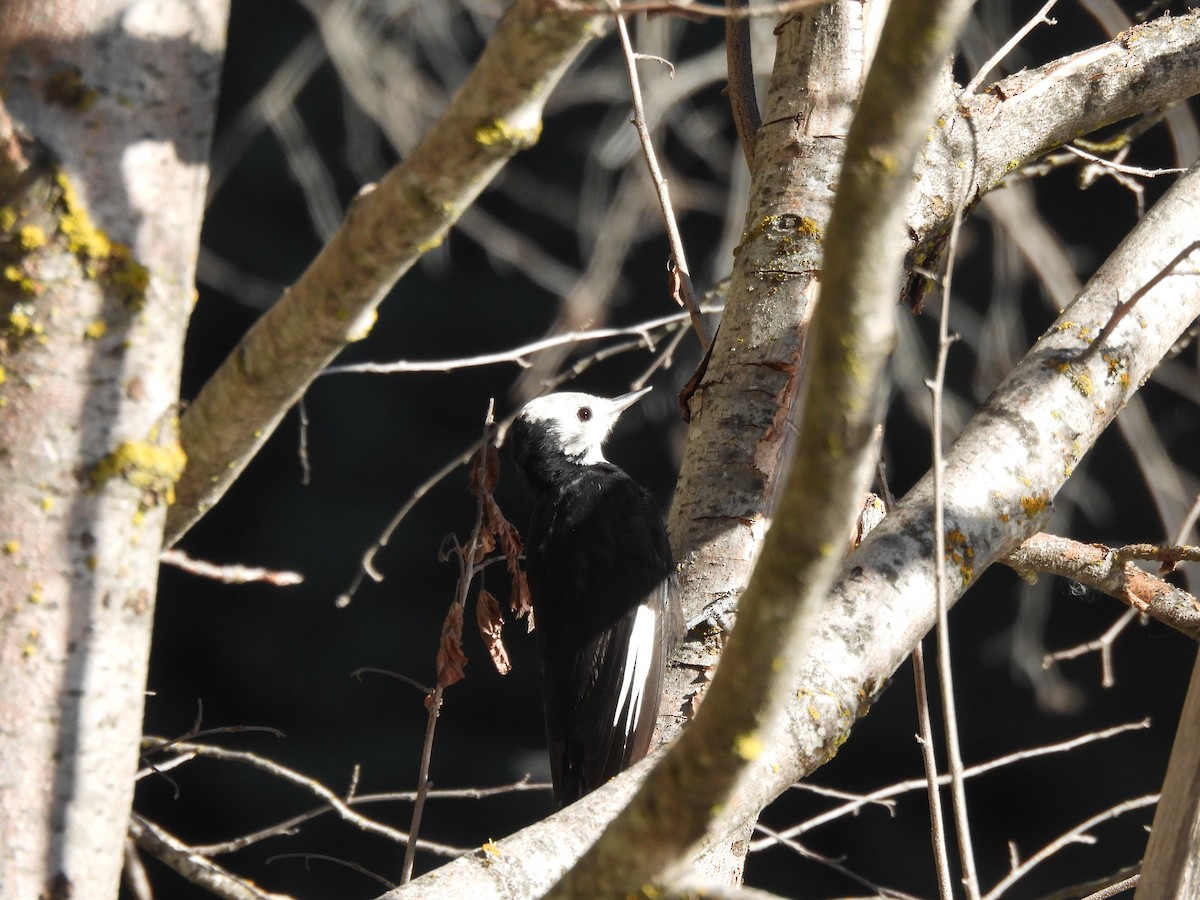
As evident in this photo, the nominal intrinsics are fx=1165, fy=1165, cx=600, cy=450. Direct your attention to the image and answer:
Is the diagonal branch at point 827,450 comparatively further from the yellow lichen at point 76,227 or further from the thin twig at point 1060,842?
the thin twig at point 1060,842

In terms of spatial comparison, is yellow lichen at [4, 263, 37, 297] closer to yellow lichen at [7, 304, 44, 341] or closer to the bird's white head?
yellow lichen at [7, 304, 44, 341]

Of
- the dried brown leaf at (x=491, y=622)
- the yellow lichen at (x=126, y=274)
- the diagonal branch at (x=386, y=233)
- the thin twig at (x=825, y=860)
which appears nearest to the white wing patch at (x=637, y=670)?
the thin twig at (x=825, y=860)

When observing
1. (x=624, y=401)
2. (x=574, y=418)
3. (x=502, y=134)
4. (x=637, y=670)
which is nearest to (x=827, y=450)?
(x=502, y=134)

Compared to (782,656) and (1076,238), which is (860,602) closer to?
(782,656)

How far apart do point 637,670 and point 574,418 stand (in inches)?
34.5

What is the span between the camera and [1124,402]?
5.83 feet

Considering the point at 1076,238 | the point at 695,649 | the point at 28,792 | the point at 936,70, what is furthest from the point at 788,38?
the point at 1076,238

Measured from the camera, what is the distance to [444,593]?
381 centimetres

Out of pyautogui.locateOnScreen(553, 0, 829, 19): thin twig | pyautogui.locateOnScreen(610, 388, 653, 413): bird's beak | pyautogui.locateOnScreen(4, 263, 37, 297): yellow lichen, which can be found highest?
pyautogui.locateOnScreen(610, 388, 653, 413): bird's beak

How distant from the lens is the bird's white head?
133 inches

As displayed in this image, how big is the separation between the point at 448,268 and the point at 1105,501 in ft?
7.44

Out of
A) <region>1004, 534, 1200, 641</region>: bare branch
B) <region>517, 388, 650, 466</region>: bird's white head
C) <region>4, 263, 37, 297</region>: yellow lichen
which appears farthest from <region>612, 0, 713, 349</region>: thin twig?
<region>517, 388, 650, 466</region>: bird's white head

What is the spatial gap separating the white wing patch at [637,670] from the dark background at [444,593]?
994mm

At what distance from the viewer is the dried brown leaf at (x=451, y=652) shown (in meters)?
1.76
